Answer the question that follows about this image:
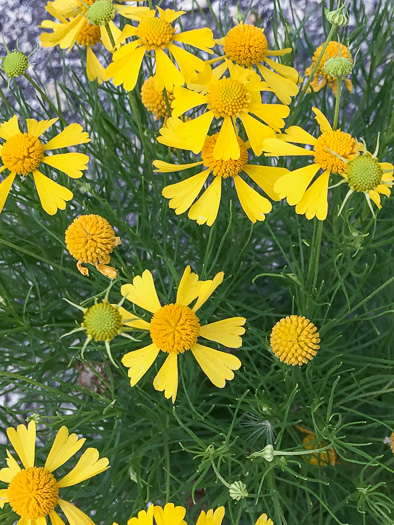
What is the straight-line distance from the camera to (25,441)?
2.49ft

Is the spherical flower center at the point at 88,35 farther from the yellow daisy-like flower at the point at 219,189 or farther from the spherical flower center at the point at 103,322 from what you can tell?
the spherical flower center at the point at 103,322

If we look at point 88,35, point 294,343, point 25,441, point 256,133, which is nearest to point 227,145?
point 256,133

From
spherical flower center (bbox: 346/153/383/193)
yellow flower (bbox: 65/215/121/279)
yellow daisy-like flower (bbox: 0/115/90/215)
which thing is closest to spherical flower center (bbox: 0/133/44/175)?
yellow daisy-like flower (bbox: 0/115/90/215)

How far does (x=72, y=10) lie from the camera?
91cm

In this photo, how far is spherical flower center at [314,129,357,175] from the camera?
65 centimetres

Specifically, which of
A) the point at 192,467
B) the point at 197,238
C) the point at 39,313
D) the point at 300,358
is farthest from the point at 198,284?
the point at 192,467

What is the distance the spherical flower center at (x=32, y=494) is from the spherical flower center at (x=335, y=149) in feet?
1.90

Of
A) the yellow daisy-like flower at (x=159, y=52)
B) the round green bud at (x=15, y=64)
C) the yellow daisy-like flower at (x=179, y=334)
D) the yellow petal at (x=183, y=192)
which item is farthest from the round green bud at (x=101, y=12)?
the yellow daisy-like flower at (x=179, y=334)

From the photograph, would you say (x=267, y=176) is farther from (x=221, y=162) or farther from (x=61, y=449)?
Answer: (x=61, y=449)

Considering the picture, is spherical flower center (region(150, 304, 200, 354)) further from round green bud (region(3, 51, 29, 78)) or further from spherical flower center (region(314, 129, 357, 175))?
round green bud (region(3, 51, 29, 78))

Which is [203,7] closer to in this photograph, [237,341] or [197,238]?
[197,238]

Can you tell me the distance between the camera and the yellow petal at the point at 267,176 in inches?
29.9

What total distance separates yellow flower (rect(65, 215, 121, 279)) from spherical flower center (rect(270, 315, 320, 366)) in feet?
0.81

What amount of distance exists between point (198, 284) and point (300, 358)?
Answer: 0.18 meters
